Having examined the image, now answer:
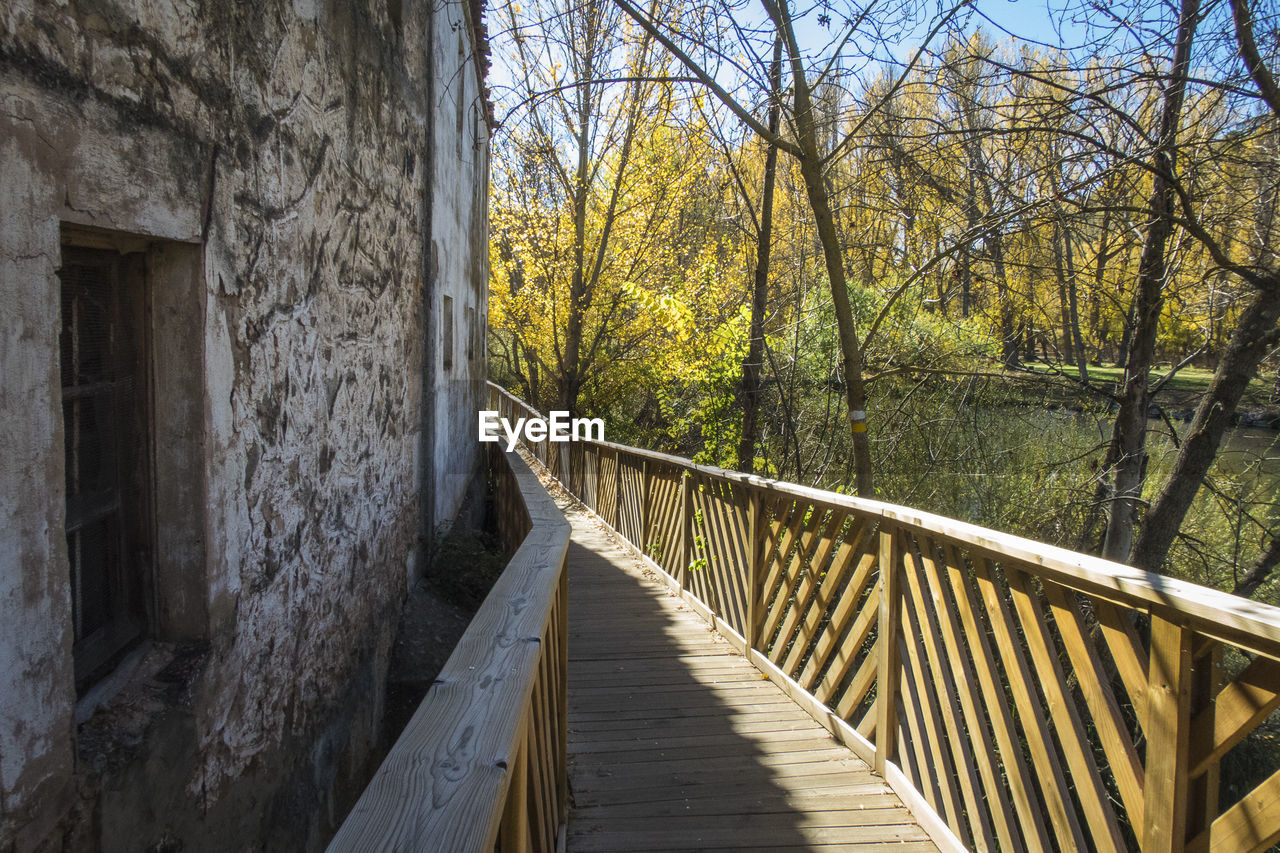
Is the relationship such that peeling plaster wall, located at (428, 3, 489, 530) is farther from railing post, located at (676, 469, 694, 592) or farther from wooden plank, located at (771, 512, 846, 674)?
wooden plank, located at (771, 512, 846, 674)

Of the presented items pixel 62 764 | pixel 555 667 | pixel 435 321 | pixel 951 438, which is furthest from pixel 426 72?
pixel 951 438

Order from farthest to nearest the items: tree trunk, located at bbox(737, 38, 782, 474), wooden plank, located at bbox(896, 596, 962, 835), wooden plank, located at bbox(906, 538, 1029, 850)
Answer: tree trunk, located at bbox(737, 38, 782, 474) → wooden plank, located at bbox(896, 596, 962, 835) → wooden plank, located at bbox(906, 538, 1029, 850)

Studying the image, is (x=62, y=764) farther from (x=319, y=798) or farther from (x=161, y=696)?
(x=319, y=798)

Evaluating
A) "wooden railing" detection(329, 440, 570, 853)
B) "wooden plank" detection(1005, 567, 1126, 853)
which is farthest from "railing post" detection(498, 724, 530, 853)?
"wooden plank" detection(1005, 567, 1126, 853)

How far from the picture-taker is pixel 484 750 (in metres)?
1.06

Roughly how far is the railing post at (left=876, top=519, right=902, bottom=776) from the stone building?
1.98 meters

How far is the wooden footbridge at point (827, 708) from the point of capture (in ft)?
4.13

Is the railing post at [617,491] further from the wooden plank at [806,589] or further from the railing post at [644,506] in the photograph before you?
the wooden plank at [806,589]

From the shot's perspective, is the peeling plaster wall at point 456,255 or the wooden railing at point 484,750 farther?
the peeling plaster wall at point 456,255

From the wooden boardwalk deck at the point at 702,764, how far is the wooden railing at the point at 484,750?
0.51 m

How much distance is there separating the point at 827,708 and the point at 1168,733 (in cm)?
186

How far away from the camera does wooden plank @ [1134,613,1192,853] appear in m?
1.42

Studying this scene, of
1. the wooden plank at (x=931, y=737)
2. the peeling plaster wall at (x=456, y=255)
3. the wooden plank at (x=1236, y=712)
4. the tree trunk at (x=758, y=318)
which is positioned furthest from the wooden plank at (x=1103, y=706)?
the tree trunk at (x=758, y=318)

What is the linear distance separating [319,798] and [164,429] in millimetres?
1515
